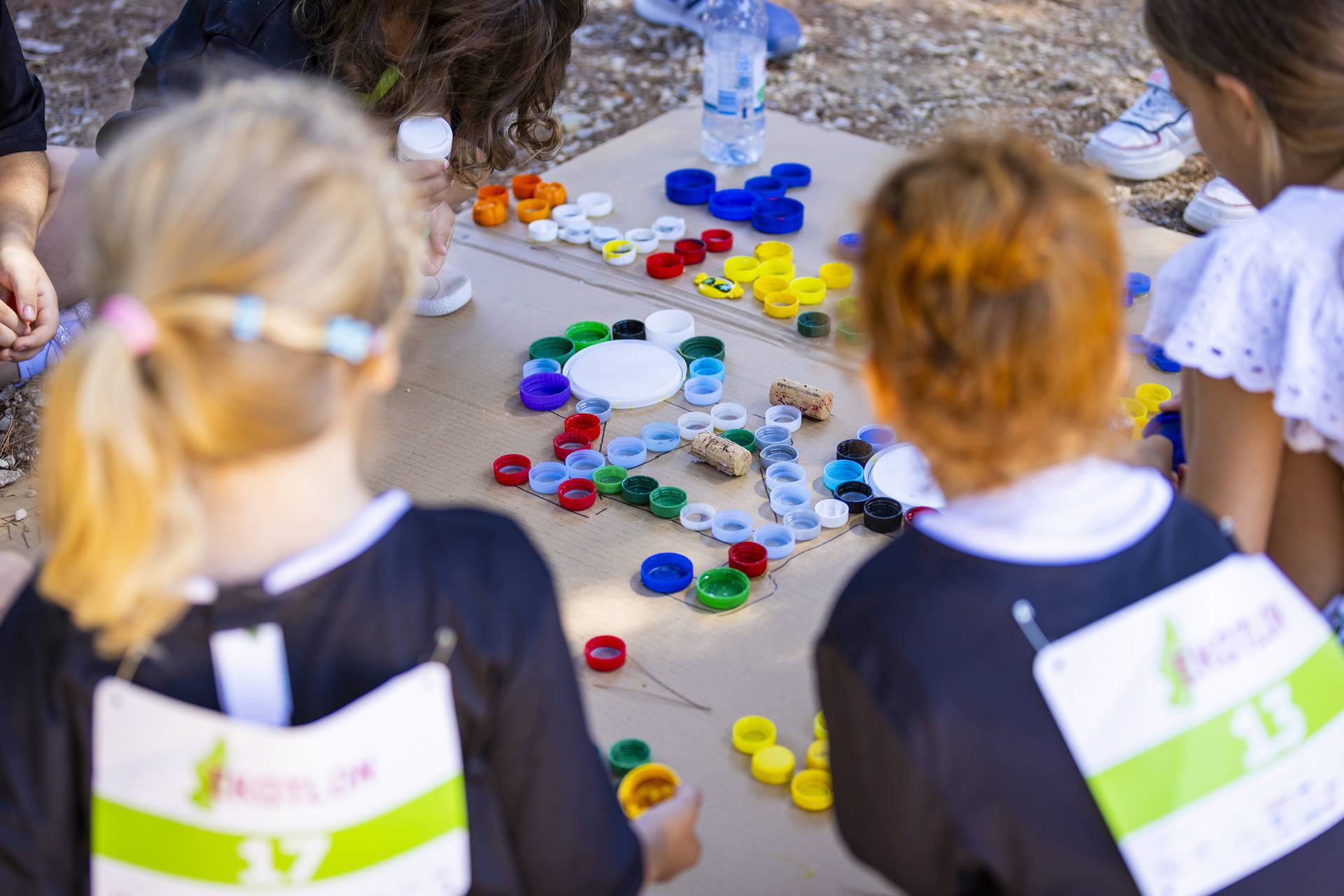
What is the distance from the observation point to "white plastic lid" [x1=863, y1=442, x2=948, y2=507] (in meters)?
2.01

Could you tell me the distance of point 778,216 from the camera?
2.84 meters

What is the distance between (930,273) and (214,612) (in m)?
0.60

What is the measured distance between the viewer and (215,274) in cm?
84

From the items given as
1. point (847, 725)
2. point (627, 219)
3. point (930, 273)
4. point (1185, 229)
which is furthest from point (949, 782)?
point (1185, 229)

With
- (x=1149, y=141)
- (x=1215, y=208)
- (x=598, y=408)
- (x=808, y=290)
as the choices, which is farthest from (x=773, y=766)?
(x=1149, y=141)

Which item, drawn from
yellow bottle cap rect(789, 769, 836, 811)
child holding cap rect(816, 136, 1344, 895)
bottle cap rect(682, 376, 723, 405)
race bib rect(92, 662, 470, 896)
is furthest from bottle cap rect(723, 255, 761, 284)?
race bib rect(92, 662, 470, 896)

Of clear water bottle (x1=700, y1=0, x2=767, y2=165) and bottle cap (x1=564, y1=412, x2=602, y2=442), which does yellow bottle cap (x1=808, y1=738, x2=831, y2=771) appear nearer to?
bottle cap (x1=564, y1=412, x2=602, y2=442)

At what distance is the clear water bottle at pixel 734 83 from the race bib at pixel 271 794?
2.41 m

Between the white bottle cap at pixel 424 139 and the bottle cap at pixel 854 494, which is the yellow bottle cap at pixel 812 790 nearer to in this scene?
the bottle cap at pixel 854 494

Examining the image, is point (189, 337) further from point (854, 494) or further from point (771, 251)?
point (771, 251)

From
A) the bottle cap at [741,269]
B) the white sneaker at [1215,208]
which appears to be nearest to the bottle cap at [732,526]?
the bottle cap at [741,269]

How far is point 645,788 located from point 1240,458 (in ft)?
2.54


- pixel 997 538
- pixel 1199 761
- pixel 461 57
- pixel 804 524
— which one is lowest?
pixel 804 524

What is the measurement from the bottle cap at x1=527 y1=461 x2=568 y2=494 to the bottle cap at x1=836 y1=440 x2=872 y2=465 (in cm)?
47
